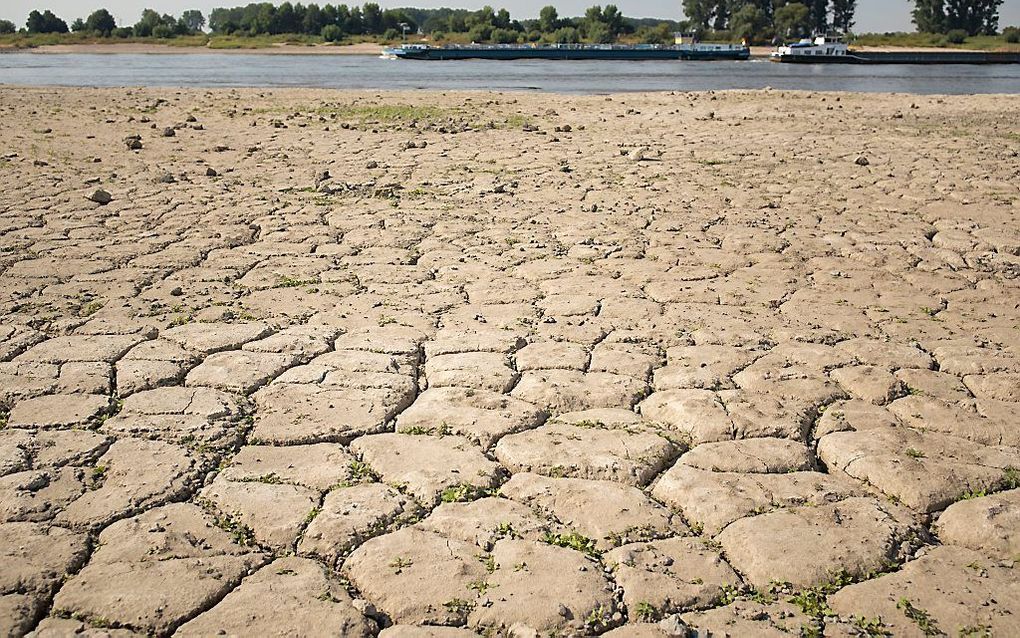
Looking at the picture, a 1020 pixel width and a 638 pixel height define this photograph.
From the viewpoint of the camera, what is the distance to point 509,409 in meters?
2.70

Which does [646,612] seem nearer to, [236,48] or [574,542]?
[574,542]

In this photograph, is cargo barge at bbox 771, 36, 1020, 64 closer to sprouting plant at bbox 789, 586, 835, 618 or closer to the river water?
the river water

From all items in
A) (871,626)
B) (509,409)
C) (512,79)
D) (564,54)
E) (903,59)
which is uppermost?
(564,54)

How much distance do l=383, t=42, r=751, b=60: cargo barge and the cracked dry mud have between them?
43284 millimetres

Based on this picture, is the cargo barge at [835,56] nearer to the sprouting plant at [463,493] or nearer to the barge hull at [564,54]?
the barge hull at [564,54]

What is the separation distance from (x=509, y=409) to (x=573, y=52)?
1904 inches

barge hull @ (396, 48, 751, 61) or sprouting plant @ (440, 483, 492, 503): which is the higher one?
barge hull @ (396, 48, 751, 61)

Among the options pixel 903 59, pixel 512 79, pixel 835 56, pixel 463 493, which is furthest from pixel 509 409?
pixel 903 59

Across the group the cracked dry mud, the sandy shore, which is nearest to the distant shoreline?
the sandy shore

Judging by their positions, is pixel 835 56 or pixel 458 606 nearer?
pixel 458 606

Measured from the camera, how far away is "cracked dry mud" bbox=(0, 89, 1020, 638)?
184 centimetres

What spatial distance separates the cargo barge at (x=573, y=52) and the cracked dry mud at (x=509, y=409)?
43.3 metres

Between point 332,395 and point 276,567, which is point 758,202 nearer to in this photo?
point 332,395

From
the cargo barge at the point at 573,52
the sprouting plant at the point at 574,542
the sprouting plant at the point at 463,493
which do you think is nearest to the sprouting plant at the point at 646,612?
the sprouting plant at the point at 574,542
